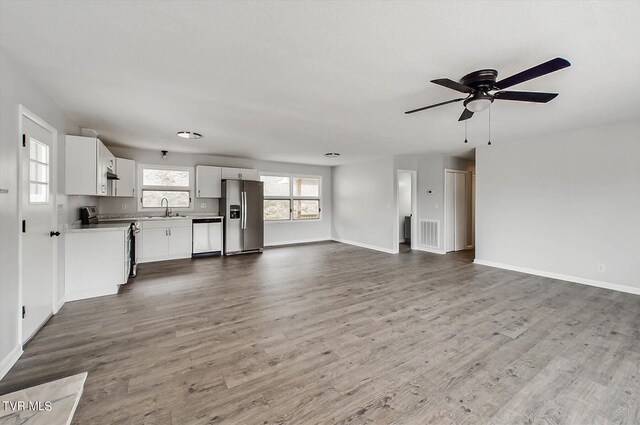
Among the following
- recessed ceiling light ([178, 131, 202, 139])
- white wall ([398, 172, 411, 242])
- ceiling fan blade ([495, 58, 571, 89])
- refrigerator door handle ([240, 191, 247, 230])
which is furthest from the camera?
white wall ([398, 172, 411, 242])

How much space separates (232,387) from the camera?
6.25 feet

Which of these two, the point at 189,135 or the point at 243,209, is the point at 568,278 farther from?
the point at 189,135

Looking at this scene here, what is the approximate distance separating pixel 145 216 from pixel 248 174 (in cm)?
249

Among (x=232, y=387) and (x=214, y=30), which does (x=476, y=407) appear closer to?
(x=232, y=387)

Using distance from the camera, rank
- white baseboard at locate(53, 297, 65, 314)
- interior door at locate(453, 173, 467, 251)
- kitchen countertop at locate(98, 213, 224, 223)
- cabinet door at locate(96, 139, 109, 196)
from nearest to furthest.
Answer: white baseboard at locate(53, 297, 65, 314) < cabinet door at locate(96, 139, 109, 196) < kitchen countertop at locate(98, 213, 224, 223) < interior door at locate(453, 173, 467, 251)

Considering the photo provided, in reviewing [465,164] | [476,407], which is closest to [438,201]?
[465,164]

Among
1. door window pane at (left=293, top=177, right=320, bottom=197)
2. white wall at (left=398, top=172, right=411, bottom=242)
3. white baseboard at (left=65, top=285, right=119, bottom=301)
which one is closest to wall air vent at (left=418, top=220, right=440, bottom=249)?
white wall at (left=398, top=172, right=411, bottom=242)

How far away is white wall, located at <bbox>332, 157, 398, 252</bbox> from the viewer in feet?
22.5

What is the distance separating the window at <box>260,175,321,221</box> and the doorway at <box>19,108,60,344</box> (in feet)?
15.9

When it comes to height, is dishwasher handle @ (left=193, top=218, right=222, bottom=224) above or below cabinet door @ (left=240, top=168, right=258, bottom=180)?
below

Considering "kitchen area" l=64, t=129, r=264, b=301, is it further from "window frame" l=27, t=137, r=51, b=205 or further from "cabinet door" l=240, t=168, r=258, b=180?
"window frame" l=27, t=137, r=51, b=205

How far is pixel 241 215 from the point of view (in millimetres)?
6559

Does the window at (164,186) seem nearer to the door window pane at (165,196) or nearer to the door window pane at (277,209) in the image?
the door window pane at (165,196)

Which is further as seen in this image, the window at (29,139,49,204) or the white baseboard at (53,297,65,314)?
the white baseboard at (53,297,65,314)
